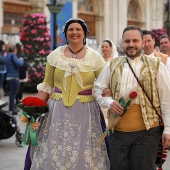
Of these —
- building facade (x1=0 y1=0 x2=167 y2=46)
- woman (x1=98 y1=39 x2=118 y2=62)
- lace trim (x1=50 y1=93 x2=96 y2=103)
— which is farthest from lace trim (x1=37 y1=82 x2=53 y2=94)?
building facade (x1=0 y1=0 x2=167 y2=46)

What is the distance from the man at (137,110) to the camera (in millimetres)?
4320

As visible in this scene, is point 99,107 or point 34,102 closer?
point 34,102

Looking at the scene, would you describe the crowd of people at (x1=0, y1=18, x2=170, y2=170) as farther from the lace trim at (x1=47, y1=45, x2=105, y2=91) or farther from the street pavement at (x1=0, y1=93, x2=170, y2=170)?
the street pavement at (x1=0, y1=93, x2=170, y2=170)

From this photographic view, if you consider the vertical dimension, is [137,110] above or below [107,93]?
below

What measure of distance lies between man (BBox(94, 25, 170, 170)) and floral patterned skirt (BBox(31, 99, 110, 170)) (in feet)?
1.96

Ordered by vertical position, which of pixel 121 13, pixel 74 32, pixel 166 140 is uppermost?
pixel 121 13

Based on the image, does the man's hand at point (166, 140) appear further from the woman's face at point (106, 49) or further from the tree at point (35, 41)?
the tree at point (35, 41)

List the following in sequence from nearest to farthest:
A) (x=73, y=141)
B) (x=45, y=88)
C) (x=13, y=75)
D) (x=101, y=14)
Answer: (x=73, y=141)
(x=45, y=88)
(x=13, y=75)
(x=101, y=14)

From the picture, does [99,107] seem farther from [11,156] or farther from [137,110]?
[11,156]

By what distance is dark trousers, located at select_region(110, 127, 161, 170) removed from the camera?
4.31 meters

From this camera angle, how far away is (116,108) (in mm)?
4254

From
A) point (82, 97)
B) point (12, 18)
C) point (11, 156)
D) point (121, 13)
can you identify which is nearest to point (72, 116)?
point (82, 97)

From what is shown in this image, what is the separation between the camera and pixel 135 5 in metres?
33.4

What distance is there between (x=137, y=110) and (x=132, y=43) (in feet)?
1.82
